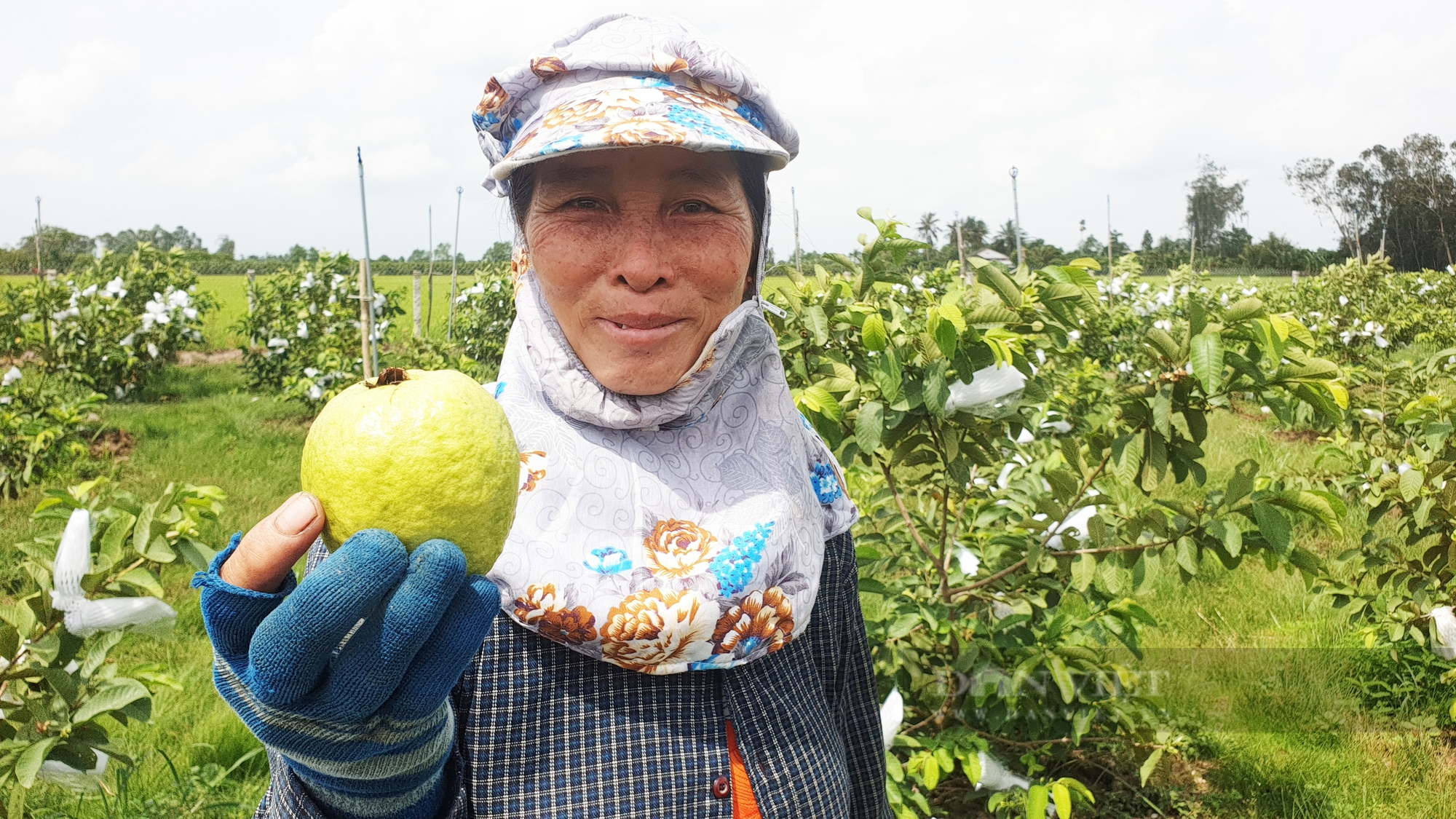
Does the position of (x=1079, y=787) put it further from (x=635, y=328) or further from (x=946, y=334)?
(x=635, y=328)

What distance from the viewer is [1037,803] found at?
6.55ft

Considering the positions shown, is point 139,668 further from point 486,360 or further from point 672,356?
point 486,360

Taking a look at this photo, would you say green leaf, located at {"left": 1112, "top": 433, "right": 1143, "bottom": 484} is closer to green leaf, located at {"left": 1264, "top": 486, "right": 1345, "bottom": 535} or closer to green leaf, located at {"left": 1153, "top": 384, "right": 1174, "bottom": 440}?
green leaf, located at {"left": 1153, "top": 384, "right": 1174, "bottom": 440}

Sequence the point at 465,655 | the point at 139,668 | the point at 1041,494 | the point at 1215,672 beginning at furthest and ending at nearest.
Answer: the point at 1215,672, the point at 1041,494, the point at 139,668, the point at 465,655

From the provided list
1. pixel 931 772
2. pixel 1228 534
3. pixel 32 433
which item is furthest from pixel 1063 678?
pixel 32 433

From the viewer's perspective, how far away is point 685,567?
3.68 feet

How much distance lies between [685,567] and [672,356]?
256 mm

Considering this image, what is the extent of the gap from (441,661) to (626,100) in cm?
66

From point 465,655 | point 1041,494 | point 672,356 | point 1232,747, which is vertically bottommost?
point 1232,747

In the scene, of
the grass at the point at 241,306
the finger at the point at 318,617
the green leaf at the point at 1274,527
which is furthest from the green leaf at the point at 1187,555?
the grass at the point at 241,306

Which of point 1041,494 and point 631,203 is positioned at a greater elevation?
point 631,203

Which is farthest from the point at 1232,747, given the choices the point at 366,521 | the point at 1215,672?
the point at 366,521

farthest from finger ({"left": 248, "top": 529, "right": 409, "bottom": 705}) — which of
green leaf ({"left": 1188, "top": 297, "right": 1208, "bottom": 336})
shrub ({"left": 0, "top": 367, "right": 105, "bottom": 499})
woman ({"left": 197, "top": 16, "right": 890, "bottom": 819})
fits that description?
shrub ({"left": 0, "top": 367, "right": 105, "bottom": 499})

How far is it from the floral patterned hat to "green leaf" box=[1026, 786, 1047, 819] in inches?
59.7
